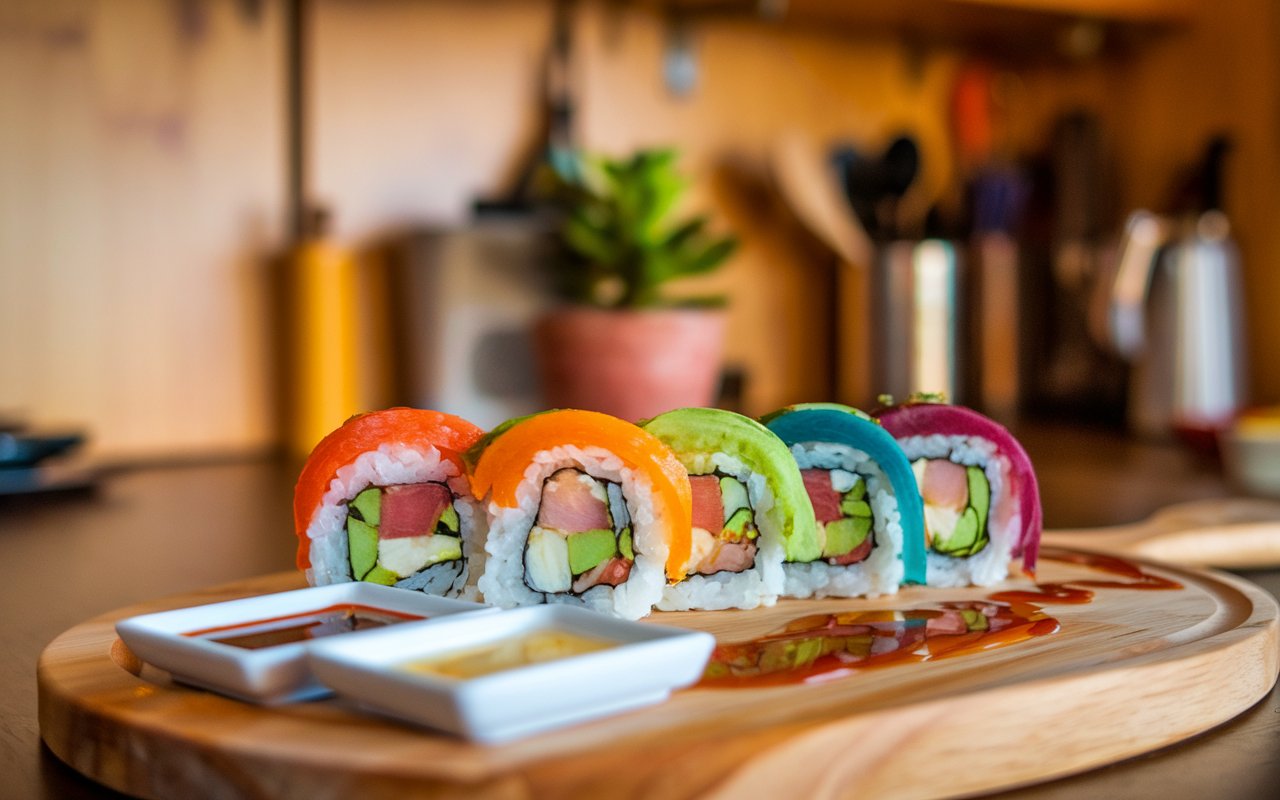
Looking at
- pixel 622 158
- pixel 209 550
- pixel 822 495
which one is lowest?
pixel 209 550

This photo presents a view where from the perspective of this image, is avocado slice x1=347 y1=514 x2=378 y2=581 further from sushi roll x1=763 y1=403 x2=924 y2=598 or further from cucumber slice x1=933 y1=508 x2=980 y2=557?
cucumber slice x1=933 y1=508 x2=980 y2=557

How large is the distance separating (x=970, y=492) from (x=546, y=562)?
0.37m

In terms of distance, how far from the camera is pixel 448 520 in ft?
2.77

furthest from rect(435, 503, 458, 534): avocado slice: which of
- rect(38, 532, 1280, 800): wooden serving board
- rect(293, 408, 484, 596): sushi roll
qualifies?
rect(38, 532, 1280, 800): wooden serving board

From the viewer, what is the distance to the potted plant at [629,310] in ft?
6.36

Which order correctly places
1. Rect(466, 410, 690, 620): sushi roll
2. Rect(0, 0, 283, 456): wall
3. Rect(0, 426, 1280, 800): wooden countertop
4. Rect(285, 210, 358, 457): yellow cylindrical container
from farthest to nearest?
Rect(285, 210, 358, 457): yellow cylindrical container
Rect(0, 0, 283, 456): wall
Rect(466, 410, 690, 620): sushi roll
Rect(0, 426, 1280, 800): wooden countertop

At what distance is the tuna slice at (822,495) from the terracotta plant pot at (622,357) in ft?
3.15

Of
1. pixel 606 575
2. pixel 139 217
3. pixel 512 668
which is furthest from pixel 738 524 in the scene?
pixel 139 217

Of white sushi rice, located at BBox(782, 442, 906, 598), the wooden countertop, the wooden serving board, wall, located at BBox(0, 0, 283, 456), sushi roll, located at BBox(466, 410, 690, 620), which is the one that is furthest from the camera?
wall, located at BBox(0, 0, 283, 456)

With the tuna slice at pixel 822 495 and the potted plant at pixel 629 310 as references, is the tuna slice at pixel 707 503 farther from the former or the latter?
the potted plant at pixel 629 310

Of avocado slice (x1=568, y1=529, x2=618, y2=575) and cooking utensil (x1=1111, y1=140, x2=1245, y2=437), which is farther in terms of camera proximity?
cooking utensil (x1=1111, y1=140, x2=1245, y2=437)

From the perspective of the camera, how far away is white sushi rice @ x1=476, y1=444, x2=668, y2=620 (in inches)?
31.9

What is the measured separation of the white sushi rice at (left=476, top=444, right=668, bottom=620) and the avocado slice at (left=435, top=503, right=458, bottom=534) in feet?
0.13

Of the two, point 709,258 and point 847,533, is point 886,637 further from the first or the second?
point 709,258
